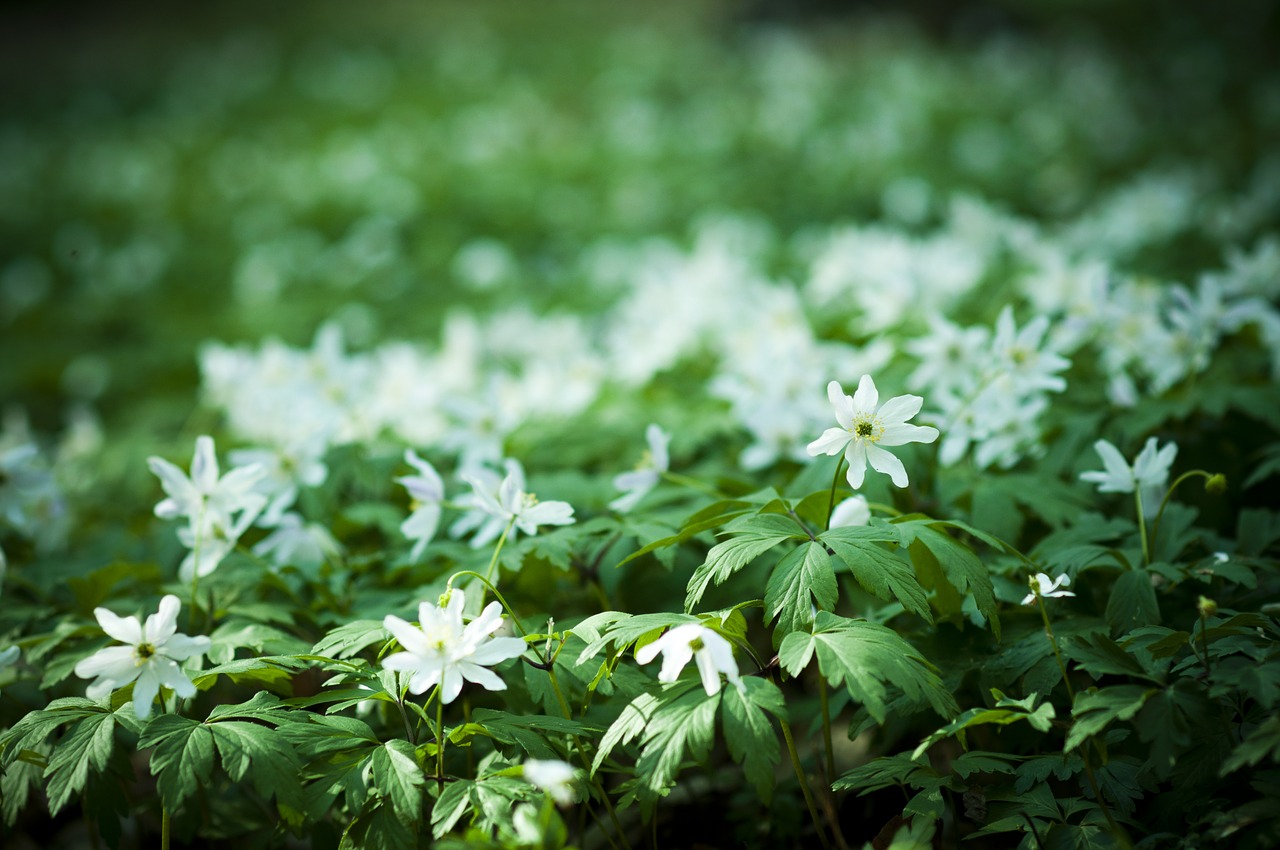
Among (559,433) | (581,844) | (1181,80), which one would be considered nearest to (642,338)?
(559,433)

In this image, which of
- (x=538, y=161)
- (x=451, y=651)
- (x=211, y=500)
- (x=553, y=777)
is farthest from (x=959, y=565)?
(x=538, y=161)

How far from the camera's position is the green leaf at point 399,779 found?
162 centimetres

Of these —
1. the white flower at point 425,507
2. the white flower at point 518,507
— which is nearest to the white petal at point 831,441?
the white flower at point 518,507

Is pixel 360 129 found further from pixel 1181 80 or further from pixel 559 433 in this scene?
pixel 1181 80

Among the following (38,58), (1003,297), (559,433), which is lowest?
(38,58)

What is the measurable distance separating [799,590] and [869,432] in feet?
1.31

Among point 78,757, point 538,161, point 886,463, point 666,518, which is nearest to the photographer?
point 78,757

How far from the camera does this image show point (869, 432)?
1888 mm

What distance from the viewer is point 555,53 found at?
44.3ft

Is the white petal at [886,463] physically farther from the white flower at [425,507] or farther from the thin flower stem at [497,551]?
the white flower at [425,507]

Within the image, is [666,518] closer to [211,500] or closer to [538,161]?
[211,500]

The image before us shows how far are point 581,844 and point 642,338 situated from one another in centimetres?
239

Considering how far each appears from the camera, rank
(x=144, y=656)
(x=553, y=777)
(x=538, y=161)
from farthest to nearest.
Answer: (x=538, y=161) → (x=144, y=656) → (x=553, y=777)

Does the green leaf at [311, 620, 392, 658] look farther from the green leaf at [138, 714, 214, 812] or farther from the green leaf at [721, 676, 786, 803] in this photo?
the green leaf at [721, 676, 786, 803]
